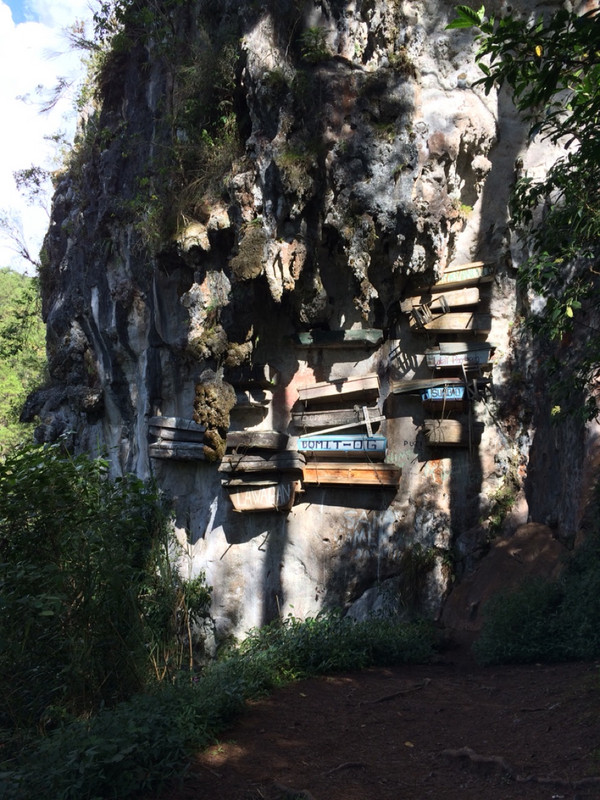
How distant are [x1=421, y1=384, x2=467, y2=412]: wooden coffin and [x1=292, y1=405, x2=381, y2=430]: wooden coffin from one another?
2.64 feet

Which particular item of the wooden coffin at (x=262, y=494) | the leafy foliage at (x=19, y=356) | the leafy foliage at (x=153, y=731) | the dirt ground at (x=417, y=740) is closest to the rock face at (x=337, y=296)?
the wooden coffin at (x=262, y=494)

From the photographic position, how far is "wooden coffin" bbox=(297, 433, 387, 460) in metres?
11.1

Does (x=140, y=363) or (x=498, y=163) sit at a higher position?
(x=498, y=163)

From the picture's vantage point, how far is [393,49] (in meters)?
11.4

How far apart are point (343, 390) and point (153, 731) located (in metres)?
7.06

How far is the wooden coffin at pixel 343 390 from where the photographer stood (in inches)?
446

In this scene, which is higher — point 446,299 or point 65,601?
point 446,299

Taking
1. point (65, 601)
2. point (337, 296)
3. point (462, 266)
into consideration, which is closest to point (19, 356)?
point (337, 296)

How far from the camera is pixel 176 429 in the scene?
1266 cm

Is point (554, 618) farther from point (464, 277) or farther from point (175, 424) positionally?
point (175, 424)

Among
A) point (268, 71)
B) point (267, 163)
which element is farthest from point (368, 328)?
point (268, 71)

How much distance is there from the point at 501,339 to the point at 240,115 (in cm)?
557

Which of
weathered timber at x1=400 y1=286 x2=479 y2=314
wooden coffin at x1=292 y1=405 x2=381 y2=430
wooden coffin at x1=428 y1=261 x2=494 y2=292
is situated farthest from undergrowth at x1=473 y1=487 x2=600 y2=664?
wooden coffin at x1=428 y1=261 x2=494 y2=292

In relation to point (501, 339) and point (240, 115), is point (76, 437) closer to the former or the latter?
point (240, 115)
